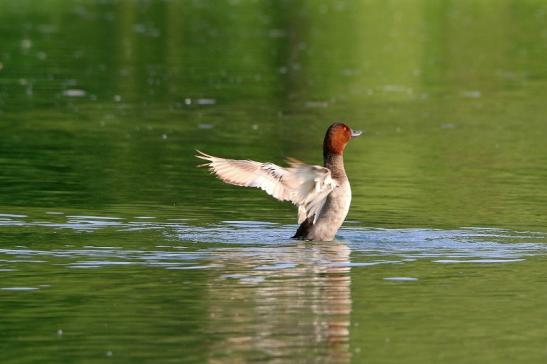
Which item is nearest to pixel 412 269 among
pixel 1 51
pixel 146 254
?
pixel 146 254

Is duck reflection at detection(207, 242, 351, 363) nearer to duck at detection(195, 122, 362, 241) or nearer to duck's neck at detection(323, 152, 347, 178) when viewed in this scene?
duck at detection(195, 122, 362, 241)

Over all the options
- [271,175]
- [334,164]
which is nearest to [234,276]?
[271,175]

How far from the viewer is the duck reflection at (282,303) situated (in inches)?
419

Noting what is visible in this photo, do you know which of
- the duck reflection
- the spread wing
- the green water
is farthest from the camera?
the spread wing

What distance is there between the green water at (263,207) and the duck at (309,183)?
0.27 m

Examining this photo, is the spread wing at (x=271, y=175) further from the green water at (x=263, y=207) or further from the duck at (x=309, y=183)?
the green water at (x=263, y=207)

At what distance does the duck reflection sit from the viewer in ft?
34.9

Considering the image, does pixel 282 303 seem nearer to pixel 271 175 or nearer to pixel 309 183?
pixel 271 175

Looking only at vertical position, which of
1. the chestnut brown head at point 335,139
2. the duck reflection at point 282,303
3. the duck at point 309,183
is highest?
the chestnut brown head at point 335,139

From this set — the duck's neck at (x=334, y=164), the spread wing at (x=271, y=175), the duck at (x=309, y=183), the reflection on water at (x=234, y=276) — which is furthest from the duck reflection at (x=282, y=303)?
the duck's neck at (x=334, y=164)

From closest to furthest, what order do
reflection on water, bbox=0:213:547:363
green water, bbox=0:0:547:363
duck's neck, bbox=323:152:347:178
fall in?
reflection on water, bbox=0:213:547:363 < green water, bbox=0:0:547:363 < duck's neck, bbox=323:152:347:178

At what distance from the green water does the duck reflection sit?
0.03 m

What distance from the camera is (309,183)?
606 inches

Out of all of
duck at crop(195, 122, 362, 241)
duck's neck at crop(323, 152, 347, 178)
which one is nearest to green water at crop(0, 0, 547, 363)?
duck at crop(195, 122, 362, 241)
